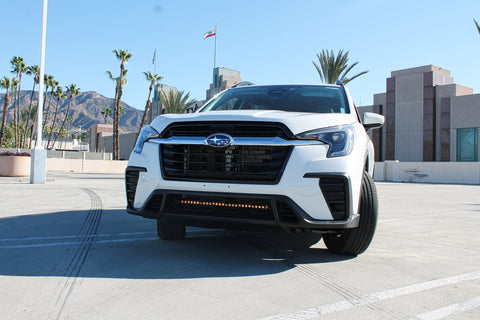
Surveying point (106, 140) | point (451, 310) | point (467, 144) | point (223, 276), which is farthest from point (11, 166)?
point (106, 140)

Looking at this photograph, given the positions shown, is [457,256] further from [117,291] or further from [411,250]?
[117,291]

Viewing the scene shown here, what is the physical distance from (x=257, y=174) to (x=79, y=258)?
5.84 ft

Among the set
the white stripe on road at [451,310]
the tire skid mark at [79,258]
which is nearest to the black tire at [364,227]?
the white stripe on road at [451,310]

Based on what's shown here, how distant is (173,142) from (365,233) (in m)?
1.83

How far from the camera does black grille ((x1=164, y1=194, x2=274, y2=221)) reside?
125 inches

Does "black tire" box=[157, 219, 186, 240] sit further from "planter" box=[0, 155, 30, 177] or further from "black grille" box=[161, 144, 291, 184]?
"planter" box=[0, 155, 30, 177]

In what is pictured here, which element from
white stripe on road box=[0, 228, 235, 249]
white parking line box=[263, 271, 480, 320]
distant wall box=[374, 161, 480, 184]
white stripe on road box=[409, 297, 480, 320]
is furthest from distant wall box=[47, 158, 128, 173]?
white stripe on road box=[409, 297, 480, 320]

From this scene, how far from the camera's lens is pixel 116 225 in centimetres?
550

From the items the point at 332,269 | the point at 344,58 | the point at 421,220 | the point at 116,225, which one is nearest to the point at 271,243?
the point at 332,269

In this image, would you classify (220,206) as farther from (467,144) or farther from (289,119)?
(467,144)

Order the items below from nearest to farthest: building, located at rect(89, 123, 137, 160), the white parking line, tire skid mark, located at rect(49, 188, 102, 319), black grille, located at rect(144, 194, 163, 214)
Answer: the white parking line, tire skid mark, located at rect(49, 188, 102, 319), black grille, located at rect(144, 194, 163, 214), building, located at rect(89, 123, 137, 160)

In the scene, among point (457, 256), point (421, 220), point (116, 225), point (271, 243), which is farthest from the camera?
point (421, 220)

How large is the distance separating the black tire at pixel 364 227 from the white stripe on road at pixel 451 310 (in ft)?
3.24

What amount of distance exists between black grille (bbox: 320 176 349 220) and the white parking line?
65 centimetres
